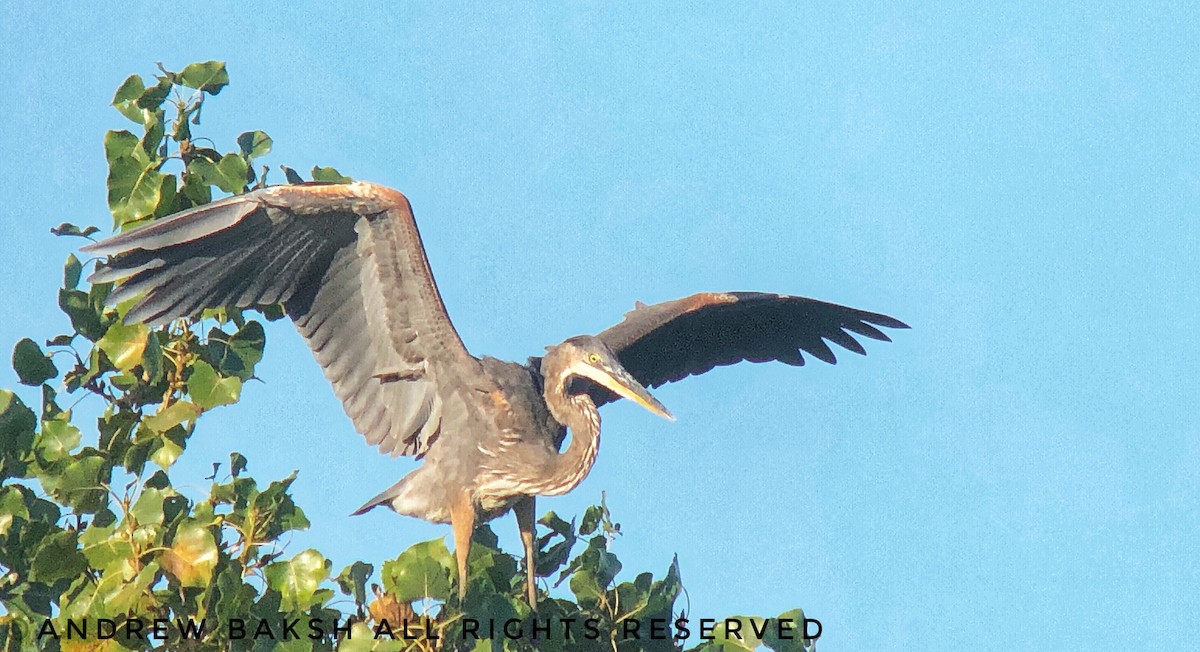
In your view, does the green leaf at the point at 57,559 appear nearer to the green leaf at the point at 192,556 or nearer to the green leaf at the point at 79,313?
the green leaf at the point at 192,556

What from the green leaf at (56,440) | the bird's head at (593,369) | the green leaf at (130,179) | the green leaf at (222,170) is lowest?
the green leaf at (56,440)

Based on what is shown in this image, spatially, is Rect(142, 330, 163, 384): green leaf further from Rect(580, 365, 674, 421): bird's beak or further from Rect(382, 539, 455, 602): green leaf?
Rect(580, 365, 674, 421): bird's beak

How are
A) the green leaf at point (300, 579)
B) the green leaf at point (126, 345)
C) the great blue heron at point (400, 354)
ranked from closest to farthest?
the green leaf at point (300, 579)
the green leaf at point (126, 345)
the great blue heron at point (400, 354)

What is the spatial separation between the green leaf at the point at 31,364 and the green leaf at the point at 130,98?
2.74 ft

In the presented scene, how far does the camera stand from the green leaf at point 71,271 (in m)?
5.59

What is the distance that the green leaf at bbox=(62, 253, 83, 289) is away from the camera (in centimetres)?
559

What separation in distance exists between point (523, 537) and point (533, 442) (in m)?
0.37

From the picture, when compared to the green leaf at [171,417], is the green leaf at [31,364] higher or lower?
higher

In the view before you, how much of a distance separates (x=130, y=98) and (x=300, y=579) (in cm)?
175

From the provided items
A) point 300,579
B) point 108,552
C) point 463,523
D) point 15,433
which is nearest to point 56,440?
point 15,433

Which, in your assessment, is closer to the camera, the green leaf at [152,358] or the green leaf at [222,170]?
the green leaf at [152,358]

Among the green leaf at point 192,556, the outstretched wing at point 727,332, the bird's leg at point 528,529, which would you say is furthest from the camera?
the outstretched wing at point 727,332

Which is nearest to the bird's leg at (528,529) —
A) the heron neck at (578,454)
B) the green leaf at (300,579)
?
the heron neck at (578,454)

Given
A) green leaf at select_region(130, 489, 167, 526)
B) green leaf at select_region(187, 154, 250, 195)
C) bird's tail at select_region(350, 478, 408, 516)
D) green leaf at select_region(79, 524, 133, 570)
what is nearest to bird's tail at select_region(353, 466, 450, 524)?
bird's tail at select_region(350, 478, 408, 516)
